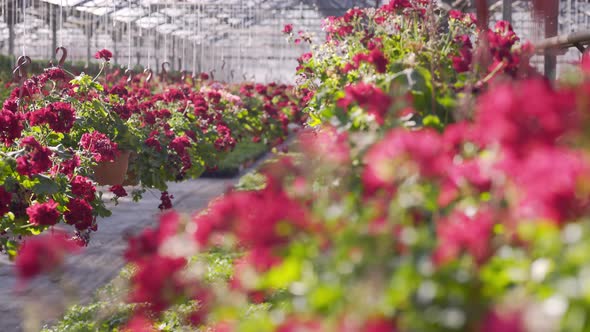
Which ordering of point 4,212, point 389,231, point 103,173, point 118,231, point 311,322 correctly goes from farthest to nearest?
point 118,231 < point 103,173 < point 4,212 < point 389,231 < point 311,322

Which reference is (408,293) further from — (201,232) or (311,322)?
(201,232)

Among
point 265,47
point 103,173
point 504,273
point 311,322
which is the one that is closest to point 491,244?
point 504,273

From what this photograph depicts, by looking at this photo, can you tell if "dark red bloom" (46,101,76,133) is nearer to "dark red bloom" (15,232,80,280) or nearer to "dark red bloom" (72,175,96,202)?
"dark red bloom" (72,175,96,202)

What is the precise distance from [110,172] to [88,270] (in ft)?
2.44

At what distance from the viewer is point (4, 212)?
10.00ft

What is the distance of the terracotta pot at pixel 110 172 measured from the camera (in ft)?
16.1

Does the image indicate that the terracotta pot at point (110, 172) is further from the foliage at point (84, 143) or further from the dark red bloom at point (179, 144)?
the dark red bloom at point (179, 144)

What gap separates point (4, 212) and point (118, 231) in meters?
3.93

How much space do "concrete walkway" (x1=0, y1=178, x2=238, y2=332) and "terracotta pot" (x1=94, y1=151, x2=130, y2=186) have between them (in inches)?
14.1

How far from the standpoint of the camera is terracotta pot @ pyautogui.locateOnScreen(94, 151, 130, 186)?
492 cm

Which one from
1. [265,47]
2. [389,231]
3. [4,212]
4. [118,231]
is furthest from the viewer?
[265,47]

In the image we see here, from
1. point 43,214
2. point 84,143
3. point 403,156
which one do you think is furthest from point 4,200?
point 403,156

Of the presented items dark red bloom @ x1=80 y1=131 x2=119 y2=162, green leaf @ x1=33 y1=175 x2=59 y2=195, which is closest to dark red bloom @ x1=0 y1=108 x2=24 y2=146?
green leaf @ x1=33 y1=175 x2=59 y2=195

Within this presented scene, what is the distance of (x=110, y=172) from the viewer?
5.01 metres
